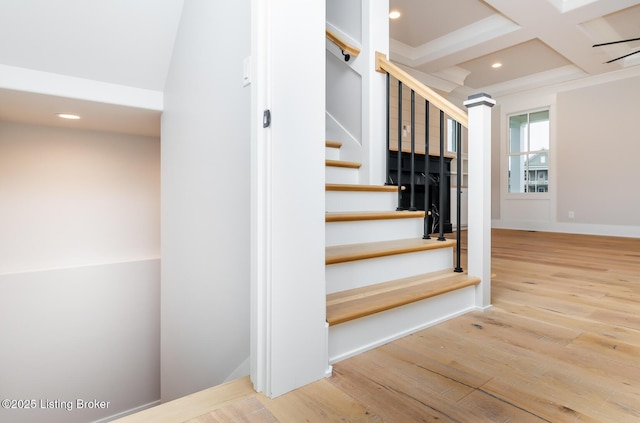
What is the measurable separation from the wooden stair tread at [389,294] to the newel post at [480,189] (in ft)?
0.31

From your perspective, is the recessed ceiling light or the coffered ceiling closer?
the recessed ceiling light

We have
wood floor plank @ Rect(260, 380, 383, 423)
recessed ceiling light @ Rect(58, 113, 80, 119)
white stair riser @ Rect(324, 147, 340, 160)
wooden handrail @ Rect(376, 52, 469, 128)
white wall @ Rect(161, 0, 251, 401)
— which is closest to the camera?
wood floor plank @ Rect(260, 380, 383, 423)

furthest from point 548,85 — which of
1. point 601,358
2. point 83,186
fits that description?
point 83,186

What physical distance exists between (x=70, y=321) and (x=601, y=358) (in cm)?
357

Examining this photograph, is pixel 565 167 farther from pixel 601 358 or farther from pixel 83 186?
pixel 83 186

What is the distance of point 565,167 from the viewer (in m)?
5.86

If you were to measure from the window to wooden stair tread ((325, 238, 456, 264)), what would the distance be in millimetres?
5236

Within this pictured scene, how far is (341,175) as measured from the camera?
99.2 inches

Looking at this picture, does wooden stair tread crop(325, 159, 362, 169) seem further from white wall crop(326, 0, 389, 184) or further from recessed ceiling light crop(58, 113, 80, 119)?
recessed ceiling light crop(58, 113, 80, 119)

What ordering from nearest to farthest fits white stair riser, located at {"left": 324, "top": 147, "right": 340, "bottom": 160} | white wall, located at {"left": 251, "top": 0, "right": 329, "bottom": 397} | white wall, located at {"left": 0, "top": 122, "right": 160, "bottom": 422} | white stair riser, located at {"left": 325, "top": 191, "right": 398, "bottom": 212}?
white wall, located at {"left": 251, "top": 0, "right": 329, "bottom": 397}, white stair riser, located at {"left": 325, "top": 191, "right": 398, "bottom": 212}, white stair riser, located at {"left": 324, "top": 147, "right": 340, "bottom": 160}, white wall, located at {"left": 0, "top": 122, "right": 160, "bottom": 422}

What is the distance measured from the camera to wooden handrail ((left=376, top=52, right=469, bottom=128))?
194 centimetres

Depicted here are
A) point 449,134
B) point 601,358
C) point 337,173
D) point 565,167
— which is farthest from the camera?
point 449,134

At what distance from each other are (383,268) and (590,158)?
5609 mm

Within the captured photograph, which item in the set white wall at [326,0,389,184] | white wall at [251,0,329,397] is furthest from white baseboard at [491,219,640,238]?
white wall at [251,0,329,397]
